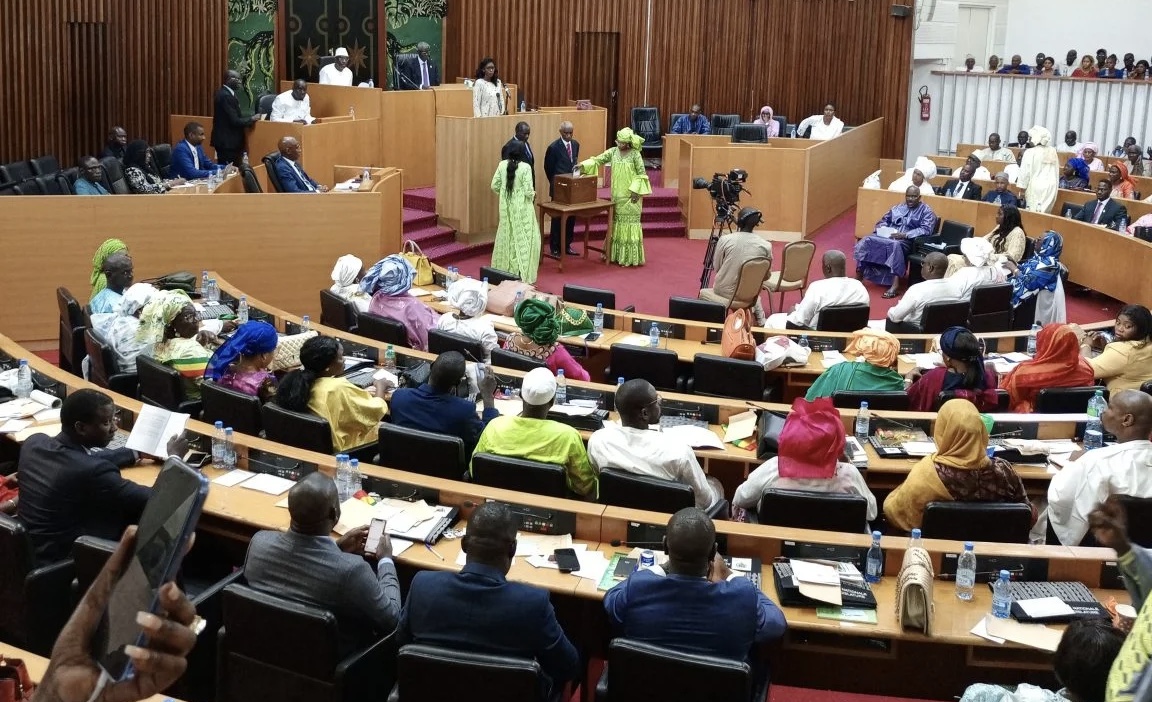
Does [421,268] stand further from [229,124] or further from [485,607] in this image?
[485,607]

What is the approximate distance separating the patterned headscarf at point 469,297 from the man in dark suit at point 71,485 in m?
3.74

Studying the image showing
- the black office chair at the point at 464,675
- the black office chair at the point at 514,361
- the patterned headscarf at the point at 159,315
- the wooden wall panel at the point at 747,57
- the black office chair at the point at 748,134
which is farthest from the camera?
the wooden wall panel at the point at 747,57

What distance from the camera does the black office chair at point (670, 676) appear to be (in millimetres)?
3264

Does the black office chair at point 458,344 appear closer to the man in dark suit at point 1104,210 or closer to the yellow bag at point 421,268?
the yellow bag at point 421,268

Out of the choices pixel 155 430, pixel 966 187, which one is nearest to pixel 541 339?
pixel 155 430

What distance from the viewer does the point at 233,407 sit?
578 cm

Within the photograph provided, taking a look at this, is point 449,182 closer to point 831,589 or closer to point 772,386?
point 772,386

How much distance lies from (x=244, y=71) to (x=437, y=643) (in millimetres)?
12556

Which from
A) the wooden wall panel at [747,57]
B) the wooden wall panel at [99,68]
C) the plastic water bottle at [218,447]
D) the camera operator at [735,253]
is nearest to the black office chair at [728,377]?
the camera operator at [735,253]

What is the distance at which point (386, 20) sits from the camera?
1543 centimetres

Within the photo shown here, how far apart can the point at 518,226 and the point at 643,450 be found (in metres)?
6.91

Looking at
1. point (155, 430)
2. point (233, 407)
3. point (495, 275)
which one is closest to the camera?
point (155, 430)

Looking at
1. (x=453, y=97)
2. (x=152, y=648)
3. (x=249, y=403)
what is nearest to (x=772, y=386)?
(x=249, y=403)

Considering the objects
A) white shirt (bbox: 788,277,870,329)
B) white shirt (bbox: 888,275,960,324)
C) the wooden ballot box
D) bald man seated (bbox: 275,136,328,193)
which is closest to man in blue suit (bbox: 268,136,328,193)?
bald man seated (bbox: 275,136,328,193)
